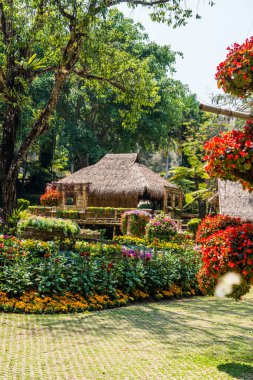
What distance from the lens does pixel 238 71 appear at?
204 inches

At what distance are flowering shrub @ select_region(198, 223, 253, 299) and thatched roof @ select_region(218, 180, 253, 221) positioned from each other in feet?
40.4

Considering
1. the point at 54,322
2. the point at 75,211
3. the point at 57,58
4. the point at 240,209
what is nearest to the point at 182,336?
the point at 54,322

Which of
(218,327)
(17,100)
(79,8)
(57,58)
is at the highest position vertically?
(79,8)

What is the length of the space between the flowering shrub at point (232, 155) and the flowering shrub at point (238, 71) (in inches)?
15.7

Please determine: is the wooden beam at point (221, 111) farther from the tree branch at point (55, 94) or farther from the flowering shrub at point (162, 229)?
the flowering shrub at point (162, 229)

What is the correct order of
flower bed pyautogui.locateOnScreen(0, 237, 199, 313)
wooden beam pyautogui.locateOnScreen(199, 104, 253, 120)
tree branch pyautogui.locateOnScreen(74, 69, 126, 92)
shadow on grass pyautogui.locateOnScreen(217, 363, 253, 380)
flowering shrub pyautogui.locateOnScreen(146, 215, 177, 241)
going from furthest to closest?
flowering shrub pyautogui.locateOnScreen(146, 215, 177, 241)
tree branch pyautogui.locateOnScreen(74, 69, 126, 92)
flower bed pyautogui.locateOnScreen(0, 237, 199, 313)
wooden beam pyautogui.locateOnScreen(199, 104, 253, 120)
shadow on grass pyautogui.locateOnScreen(217, 363, 253, 380)

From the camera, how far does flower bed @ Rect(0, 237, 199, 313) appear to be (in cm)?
816

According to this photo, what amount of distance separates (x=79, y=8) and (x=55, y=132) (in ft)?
81.6

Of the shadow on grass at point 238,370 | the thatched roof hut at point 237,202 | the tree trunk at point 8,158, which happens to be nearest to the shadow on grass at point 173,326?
the shadow on grass at point 238,370

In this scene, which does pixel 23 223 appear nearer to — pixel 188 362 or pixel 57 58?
pixel 57 58

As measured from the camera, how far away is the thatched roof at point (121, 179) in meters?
31.0

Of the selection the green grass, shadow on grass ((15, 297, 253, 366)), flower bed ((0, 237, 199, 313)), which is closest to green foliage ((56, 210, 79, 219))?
flower bed ((0, 237, 199, 313))

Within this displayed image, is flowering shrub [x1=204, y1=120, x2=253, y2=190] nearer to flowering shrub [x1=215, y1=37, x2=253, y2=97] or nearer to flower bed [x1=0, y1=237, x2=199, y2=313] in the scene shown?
flowering shrub [x1=215, y1=37, x2=253, y2=97]

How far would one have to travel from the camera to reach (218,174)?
5344 mm
